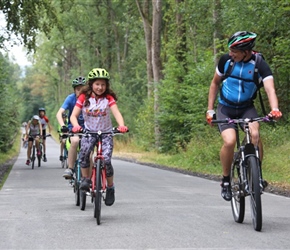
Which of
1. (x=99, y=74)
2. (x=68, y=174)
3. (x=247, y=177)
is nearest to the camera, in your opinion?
(x=247, y=177)

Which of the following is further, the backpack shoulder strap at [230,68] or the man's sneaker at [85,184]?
the man's sneaker at [85,184]

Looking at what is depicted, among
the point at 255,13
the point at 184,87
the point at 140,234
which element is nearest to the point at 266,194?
the point at 140,234

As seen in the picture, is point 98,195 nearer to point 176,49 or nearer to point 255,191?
point 255,191

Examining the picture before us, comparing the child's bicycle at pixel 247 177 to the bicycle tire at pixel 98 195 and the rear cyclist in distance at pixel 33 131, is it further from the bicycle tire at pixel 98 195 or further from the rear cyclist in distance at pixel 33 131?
the rear cyclist in distance at pixel 33 131

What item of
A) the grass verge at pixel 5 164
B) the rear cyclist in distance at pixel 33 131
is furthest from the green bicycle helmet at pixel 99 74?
the rear cyclist in distance at pixel 33 131

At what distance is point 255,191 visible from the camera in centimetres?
766

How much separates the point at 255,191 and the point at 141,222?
1628 mm

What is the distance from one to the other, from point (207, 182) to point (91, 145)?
23.4ft

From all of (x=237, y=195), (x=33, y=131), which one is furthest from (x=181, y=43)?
(x=237, y=195)

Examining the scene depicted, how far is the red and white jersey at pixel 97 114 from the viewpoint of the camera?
9.43 meters

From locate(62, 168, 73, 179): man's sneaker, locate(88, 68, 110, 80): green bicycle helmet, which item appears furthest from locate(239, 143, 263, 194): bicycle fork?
locate(62, 168, 73, 179): man's sneaker

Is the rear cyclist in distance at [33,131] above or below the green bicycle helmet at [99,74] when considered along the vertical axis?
below

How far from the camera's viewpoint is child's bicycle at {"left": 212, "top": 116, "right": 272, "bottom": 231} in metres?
7.68

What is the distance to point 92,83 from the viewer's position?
9492 mm
